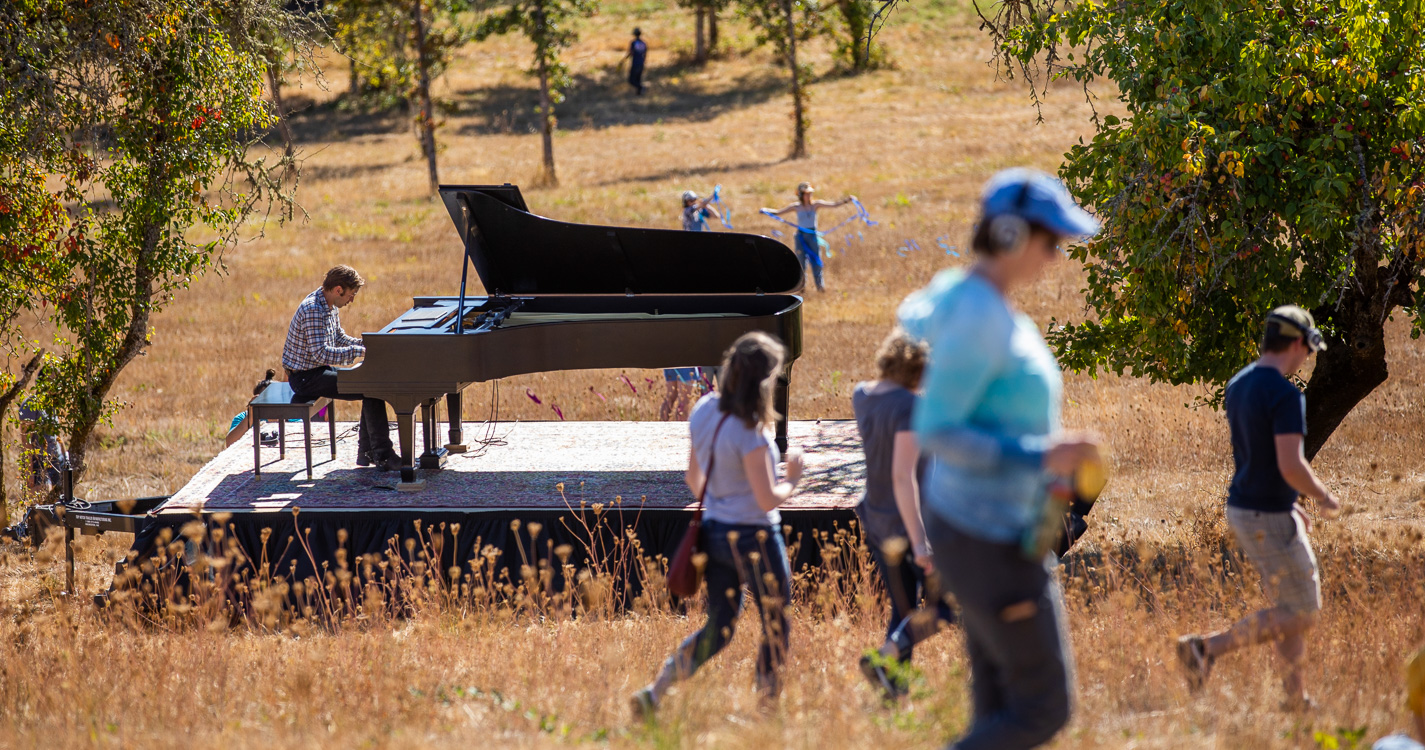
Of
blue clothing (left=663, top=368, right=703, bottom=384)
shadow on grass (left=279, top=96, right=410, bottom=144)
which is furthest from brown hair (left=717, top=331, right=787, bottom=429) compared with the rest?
shadow on grass (left=279, top=96, right=410, bottom=144)

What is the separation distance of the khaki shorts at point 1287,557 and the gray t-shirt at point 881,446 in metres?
1.28

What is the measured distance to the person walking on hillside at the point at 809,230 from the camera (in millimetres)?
16719

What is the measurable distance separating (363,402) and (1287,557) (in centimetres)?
586

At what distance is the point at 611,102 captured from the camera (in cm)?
3822

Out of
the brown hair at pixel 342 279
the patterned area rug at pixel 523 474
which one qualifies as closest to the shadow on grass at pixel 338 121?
the patterned area rug at pixel 523 474

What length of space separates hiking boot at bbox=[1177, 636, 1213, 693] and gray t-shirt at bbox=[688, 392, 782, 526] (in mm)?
1672

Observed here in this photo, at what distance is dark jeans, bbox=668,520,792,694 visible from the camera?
412cm

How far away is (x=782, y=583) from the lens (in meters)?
4.32

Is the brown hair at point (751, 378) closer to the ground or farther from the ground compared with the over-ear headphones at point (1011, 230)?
closer to the ground

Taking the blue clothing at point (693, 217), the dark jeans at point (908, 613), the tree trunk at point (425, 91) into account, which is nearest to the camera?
the dark jeans at point (908, 613)

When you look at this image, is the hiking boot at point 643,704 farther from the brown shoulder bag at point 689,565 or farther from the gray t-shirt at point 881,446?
the gray t-shirt at point 881,446

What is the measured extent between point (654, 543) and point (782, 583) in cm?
298

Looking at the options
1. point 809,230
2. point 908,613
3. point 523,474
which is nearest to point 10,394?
point 523,474

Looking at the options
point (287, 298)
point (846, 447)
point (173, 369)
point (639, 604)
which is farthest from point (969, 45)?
point (639, 604)
